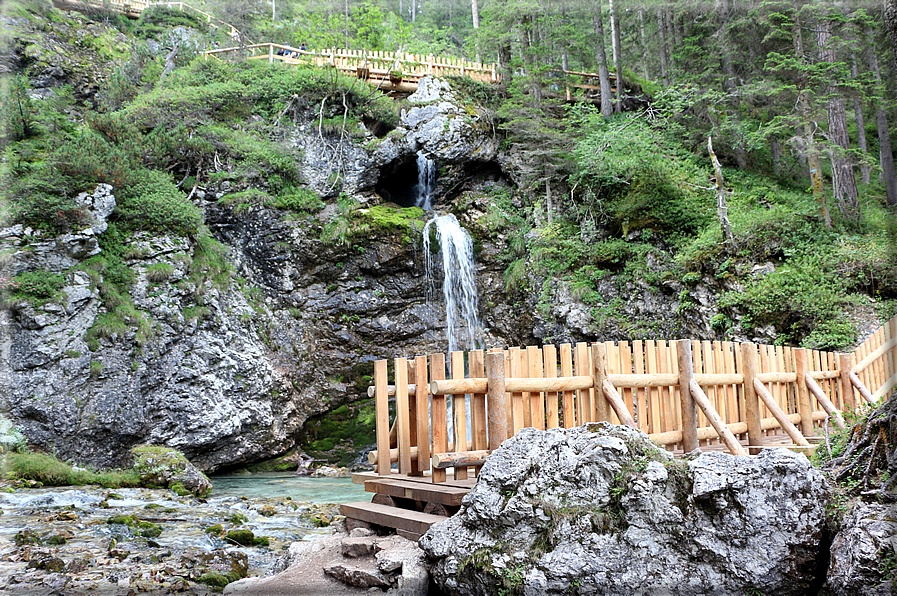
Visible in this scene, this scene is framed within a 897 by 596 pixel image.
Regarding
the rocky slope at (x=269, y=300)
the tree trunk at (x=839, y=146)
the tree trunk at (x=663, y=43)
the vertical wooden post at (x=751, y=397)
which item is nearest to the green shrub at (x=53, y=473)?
the rocky slope at (x=269, y=300)

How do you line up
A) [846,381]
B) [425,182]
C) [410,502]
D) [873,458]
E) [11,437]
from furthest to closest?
[425,182]
[11,437]
[846,381]
[410,502]
[873,458]

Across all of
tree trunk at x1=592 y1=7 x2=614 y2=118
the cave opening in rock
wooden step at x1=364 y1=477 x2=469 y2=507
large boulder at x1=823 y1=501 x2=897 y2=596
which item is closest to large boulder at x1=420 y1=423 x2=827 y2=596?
large boulder at x1=823 y1=501 x2=897 y2=596

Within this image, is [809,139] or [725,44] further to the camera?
[725,44]

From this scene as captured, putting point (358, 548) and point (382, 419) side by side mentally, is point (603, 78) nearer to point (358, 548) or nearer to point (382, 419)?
point (382, 419)

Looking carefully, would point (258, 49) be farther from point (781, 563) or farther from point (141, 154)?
point (781, 563)

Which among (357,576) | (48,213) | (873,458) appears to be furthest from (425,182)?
(873,458)

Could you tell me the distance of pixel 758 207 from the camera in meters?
13.4

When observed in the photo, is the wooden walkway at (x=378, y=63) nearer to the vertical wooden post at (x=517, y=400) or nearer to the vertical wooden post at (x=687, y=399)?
the vertical wooden post at (x=687, y=399)

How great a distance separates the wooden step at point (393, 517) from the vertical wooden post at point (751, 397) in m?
3.84

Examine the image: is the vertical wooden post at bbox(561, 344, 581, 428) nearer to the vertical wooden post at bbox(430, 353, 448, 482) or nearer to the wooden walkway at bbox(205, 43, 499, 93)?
the vertical wooden post at bbox(430, 353, 448, 482)

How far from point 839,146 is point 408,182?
12.3m

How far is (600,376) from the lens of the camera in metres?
4.66

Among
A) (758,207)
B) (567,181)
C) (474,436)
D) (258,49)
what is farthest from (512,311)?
(258,49)

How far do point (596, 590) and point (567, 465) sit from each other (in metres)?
0.70
